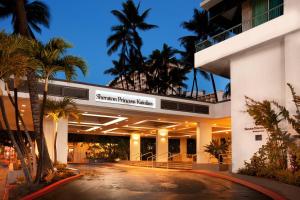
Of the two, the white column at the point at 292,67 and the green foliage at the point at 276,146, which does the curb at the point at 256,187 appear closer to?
the green foliage at the point at 276,146

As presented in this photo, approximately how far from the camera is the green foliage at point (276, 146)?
52.5 ft

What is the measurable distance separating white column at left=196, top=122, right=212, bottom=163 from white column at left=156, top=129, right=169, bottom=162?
23.7ft

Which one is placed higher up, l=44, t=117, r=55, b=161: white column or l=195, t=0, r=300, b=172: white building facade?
l=195, t=0, r=300, b=172: white building facade

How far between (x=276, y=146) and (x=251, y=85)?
12.8ft

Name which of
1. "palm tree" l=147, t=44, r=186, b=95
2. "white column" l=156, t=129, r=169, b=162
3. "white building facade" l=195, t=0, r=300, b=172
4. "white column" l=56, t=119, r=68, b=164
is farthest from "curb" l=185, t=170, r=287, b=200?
"palm tree" l=147, t=44, r=186, b=95

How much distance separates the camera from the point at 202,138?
3067cm

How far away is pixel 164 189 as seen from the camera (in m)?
14.2

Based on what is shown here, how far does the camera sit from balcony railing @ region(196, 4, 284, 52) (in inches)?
768

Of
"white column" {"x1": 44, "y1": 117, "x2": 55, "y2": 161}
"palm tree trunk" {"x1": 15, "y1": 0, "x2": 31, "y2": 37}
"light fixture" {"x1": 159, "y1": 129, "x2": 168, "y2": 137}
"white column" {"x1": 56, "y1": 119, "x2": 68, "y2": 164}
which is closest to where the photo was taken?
"palm tree trunk" {"x1": 15, "y1": 0, "x2": 31, "y2": 37}

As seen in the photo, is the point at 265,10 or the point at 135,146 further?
the point at 135,146

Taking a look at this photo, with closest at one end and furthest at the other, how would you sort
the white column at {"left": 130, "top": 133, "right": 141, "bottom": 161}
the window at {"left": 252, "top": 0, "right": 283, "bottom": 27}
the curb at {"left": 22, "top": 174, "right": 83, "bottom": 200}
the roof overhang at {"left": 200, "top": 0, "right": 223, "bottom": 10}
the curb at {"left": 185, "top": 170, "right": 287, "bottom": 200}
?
the curb at {"left": 185, "top": 170, "right": 287, "bottom": 200}
the curb at {"left": 22, "top": 174, "right": 83, "bottom": 200}
the window at {"left": 252, "top": 0, "right": 283, "bottom": 27}
the roof overhang at {"left": 200, "top": 0, "right": 223, "bottom": 10}
the white column at {"left": 130, "top": 133, "right": 141, "bottom": 161}

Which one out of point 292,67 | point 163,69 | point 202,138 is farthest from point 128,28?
point 292,67

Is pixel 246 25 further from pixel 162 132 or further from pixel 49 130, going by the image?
pixel 162 132

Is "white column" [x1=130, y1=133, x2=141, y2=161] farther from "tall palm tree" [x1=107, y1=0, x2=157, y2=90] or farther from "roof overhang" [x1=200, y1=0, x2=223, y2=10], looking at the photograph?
"roof overhang" [x1=200, y1=0, x2=223, y2=10]
